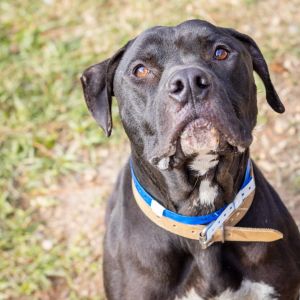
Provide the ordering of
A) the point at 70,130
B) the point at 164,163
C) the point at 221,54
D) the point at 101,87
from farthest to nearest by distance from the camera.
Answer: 1. the point at 70,130
2. the point at 101,87
3. the point at 221,54
4. the point at 164,163

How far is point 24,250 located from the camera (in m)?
4.79

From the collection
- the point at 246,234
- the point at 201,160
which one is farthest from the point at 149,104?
the point at 246,234

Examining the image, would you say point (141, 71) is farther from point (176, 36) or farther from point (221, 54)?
point (221, 54)

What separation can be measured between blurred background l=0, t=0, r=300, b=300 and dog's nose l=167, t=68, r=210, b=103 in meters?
2.22

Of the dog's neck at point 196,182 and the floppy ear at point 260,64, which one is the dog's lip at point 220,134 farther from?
the floppy ear at point 260,64

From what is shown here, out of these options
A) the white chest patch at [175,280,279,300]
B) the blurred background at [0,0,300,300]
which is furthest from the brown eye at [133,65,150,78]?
the blurred background at [0,0,300,300]

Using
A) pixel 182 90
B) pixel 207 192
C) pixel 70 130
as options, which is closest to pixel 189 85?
pixel 182 90

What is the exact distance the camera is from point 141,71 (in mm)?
3100

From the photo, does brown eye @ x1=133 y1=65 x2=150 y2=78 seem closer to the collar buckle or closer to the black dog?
the black dog

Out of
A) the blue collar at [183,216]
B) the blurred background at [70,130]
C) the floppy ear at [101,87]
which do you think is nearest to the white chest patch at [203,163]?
the blue collar at [183,216]

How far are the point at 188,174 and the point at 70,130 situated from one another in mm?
2674

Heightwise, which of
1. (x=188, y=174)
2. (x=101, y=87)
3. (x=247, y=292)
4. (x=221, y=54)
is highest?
(x=221, y=54)

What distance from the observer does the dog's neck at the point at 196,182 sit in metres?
3.06

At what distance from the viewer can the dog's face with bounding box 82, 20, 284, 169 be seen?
275 cm
